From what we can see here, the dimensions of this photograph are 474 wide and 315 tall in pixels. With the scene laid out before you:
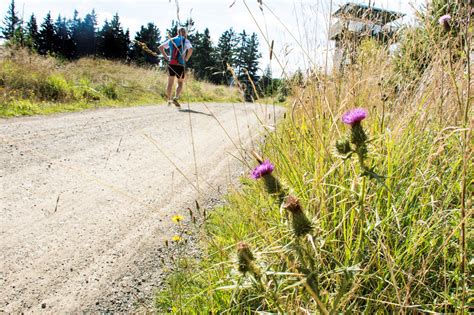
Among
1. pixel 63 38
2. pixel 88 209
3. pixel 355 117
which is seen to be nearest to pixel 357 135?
pixel 355 117

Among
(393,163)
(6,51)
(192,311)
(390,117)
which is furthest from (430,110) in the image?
(6,51)

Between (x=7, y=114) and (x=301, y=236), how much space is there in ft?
23.1

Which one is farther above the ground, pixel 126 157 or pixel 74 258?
pixel 126 157

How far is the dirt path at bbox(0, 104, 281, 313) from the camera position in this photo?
6.65 feet

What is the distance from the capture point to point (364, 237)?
4.95 feet

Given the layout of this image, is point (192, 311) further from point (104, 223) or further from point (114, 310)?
point (104, 223)

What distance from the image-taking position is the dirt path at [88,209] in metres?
2.03

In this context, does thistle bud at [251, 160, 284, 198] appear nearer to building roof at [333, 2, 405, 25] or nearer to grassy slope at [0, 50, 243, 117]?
building roof at [333, 2, 405, 25]

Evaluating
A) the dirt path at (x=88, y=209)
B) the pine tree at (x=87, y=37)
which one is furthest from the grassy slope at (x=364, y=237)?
the pine tree at (x=87, y=37)

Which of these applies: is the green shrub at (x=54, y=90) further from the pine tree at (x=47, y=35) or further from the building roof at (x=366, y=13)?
the pine tree at (x=47, y=35)

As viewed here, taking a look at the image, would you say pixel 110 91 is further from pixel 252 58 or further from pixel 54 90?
pixel 252 58

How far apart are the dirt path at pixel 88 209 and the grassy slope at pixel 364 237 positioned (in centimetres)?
42

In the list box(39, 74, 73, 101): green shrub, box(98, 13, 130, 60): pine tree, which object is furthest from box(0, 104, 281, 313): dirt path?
box(98, 13, 130, 60): pine tree

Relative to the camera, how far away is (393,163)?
1929 millimetres
